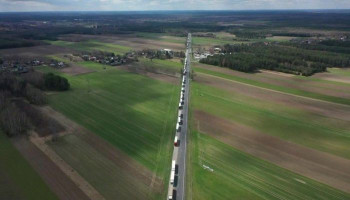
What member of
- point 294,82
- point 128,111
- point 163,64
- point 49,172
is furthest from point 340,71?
point 49,172

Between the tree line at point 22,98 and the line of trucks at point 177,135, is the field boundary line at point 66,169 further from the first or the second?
the line of trucks at point 177,135

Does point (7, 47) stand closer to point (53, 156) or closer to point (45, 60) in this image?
point (45, 60)

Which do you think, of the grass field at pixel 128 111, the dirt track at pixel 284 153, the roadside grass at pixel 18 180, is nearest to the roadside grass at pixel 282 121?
the dirt track at pixel 284 153

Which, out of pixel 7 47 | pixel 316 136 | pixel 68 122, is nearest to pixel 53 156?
pixel 68 122

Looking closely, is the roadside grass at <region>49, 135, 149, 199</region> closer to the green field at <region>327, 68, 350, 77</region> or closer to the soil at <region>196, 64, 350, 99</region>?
the soil at <region>196, 64, 350, 99</region>

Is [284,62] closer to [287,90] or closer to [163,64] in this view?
[287,90]
